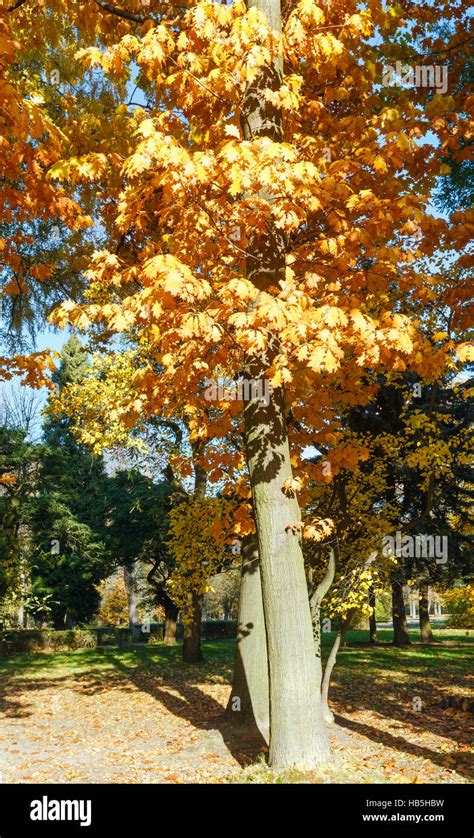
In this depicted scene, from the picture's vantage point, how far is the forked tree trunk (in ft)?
19.1

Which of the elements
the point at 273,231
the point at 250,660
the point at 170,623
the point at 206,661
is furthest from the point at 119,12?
the point at 170,623

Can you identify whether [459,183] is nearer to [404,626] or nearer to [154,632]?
[404,626]

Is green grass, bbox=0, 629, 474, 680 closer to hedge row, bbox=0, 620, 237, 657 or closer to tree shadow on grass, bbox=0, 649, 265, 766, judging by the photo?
tree shadow on grass, bbox=0, 649, 265, 766

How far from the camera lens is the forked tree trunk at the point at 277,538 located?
19.1ft

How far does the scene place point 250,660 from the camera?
9.64 m

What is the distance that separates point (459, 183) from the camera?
10164mm

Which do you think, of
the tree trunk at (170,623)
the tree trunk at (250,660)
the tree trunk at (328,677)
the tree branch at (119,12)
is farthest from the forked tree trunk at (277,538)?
the tree trunk at (170,623)

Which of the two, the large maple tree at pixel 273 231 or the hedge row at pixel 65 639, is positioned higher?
the large maple tree at pixel 273 231

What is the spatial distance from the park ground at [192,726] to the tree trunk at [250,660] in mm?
384

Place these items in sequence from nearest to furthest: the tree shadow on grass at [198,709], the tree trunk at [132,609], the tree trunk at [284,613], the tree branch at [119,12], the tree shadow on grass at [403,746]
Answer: the tree trunk at [284,613] < the tree shadow on grass at [403,746] < the tree branch at [119,12] < the tree shadow on grass at [198,709] < the tree trunk at [132,609]

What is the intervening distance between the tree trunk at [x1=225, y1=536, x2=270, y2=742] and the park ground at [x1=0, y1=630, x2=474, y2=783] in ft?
1.26

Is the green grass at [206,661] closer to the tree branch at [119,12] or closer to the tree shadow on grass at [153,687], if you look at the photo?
the tree shadow on grass at [153,687]

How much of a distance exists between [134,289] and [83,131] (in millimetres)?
3545
